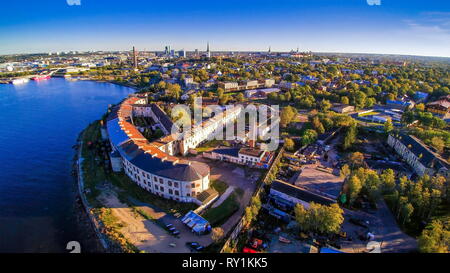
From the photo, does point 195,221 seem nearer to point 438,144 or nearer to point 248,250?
point 248,250

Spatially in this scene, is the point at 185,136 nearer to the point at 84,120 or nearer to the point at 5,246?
the point at 5,246

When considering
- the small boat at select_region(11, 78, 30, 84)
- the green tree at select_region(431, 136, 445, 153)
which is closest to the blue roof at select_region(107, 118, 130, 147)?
the green tree at select_region(431, 136, 445, 153)

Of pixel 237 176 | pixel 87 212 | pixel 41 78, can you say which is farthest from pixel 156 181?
pixel 41 78

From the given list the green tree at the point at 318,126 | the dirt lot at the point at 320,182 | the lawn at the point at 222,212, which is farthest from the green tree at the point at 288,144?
the lawn at the point at 222,212

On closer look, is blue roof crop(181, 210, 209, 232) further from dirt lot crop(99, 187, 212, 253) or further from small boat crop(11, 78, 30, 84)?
small boat crop(11, 78, 30, 84)

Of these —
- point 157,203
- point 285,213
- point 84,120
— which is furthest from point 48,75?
point 285,213
